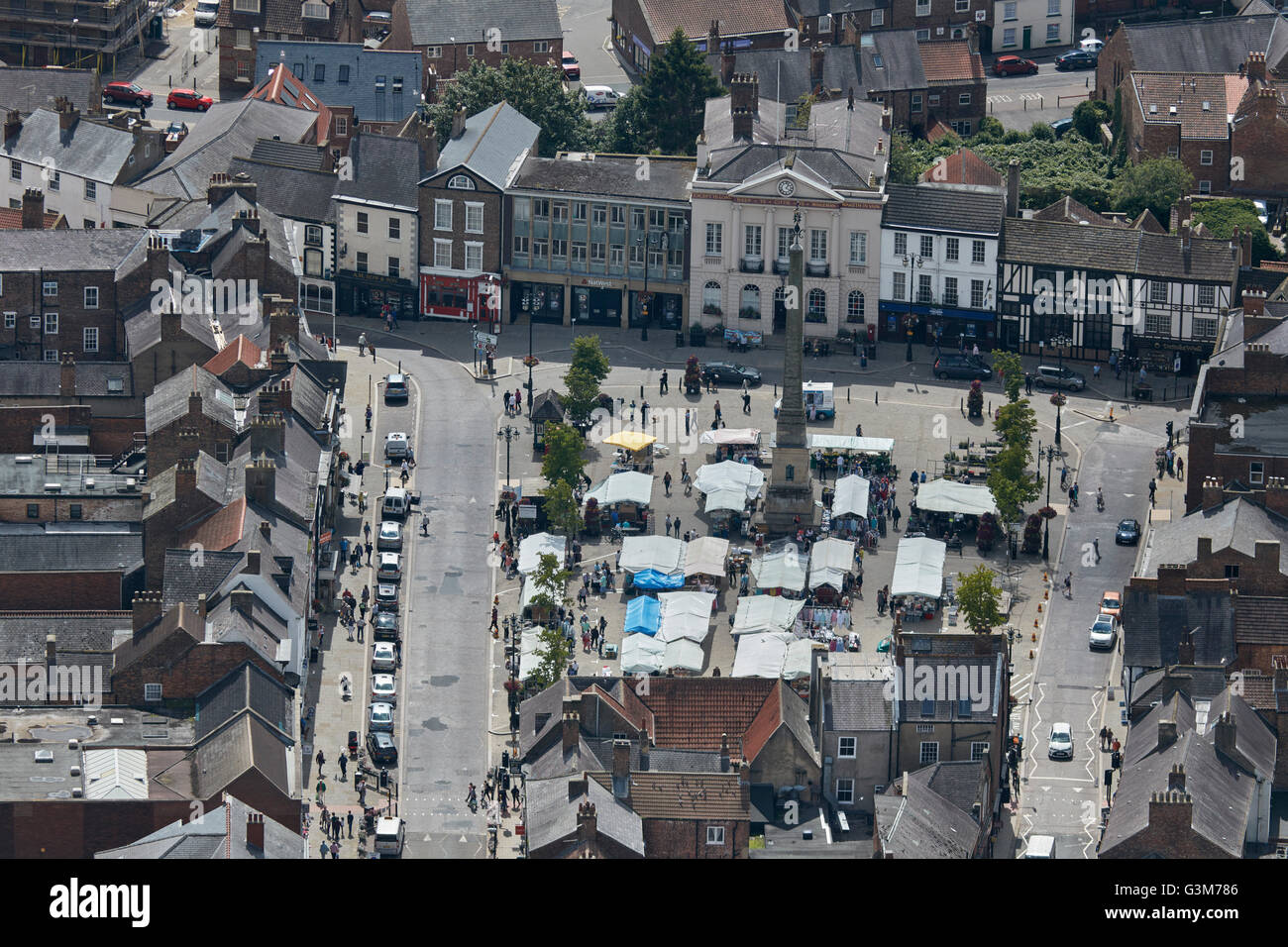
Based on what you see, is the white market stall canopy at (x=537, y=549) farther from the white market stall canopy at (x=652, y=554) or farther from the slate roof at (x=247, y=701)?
the slate roof at (x=247, y=701)

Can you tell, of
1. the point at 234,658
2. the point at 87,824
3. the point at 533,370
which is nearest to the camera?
the point at 87,824

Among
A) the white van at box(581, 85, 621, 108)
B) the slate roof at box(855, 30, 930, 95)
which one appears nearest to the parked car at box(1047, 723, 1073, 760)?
the slate roof at box(855, 30, 930, 95)

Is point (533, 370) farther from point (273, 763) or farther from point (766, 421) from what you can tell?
point (273, 763)

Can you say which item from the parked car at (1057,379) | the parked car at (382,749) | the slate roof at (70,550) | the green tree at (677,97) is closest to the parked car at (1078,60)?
the green tree at (677,97)

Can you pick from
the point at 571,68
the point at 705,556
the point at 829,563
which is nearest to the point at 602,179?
the point at 571,68
